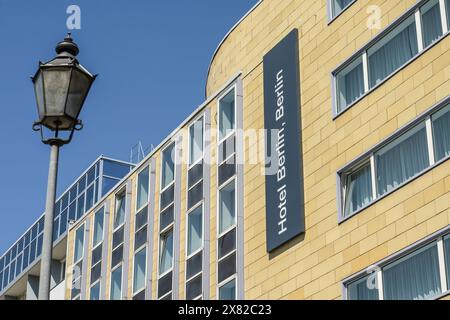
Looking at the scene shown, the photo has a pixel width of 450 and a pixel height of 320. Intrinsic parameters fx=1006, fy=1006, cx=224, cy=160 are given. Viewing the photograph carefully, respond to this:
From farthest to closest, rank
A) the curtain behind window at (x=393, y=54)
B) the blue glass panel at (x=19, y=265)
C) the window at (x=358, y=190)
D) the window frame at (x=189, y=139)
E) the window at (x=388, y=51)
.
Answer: the blue glass panel at (x=19, y=265) → the window frame at (x=189, y=139) → the window at (x=358, y=190) → the curtain behind window at (x=393, y=54) → the window at (x=388, y=51)

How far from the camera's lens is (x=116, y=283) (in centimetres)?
4400

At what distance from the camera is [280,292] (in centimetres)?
3097

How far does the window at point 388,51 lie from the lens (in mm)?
27172

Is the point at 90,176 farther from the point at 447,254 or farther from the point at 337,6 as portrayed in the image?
the point at 447,254

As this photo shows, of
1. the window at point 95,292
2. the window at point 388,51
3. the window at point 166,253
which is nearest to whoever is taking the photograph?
the window at point 388,51

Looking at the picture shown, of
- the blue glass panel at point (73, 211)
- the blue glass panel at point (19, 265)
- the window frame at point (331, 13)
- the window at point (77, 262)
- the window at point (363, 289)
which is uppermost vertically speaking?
the blue glass panel at point (73, 211)

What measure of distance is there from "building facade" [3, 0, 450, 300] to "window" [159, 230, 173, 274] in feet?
0.28

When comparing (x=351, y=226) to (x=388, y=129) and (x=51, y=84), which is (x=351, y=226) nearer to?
(x=388, y=129)

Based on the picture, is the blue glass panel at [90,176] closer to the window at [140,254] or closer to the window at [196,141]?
the window at [140,254]

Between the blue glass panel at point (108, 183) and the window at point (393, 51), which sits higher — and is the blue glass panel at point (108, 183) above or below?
above

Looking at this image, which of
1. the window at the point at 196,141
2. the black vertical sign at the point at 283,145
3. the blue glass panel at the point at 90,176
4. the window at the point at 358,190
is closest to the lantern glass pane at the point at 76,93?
the window at the point at 358,190

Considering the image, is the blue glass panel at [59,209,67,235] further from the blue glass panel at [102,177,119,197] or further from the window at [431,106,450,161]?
the window at [431,106,450,161]

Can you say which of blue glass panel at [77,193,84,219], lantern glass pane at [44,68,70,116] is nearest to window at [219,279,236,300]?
blue glass panel at [77,193,84,219]

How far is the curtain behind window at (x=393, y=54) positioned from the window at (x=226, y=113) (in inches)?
371
